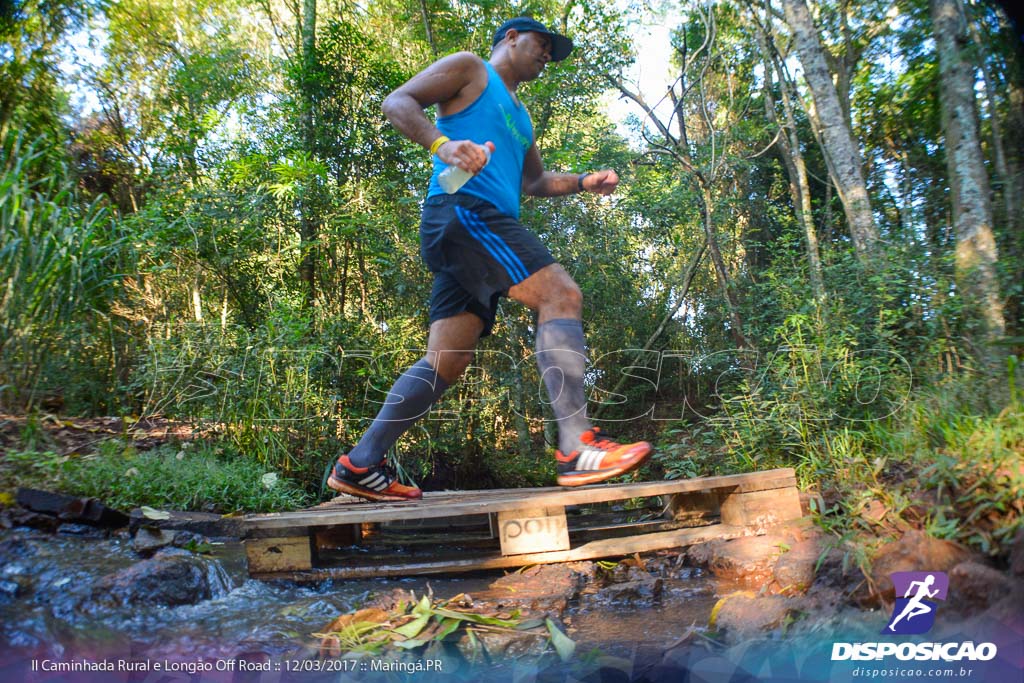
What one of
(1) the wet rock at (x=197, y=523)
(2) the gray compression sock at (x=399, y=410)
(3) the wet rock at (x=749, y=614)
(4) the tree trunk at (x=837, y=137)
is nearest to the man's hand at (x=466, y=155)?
(2) the gray compression sock at (x=399, y=410)

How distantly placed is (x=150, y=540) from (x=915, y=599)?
8.55ft

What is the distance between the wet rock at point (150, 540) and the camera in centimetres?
253

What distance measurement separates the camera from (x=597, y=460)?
2.30 meters

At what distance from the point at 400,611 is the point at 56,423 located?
3.60 meters

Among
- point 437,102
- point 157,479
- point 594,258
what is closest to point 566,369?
point 437,102

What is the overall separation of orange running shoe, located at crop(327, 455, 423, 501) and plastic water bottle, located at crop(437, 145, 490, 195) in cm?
105

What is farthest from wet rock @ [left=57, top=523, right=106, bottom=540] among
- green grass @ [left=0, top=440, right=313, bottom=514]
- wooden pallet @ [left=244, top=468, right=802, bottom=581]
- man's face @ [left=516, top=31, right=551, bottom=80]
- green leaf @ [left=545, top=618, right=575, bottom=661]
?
man's face @ [left=516, top=31, right=551, bottom=80]

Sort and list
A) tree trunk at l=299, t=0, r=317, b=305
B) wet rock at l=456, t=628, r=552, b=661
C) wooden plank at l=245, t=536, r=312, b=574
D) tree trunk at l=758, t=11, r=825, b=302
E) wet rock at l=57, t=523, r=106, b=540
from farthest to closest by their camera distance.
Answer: tree trunk at l=299, t=0, r=317, b=305, tree trunk at l=758, t=11, r=825, b=302, wet rock at l=57, t=523, r=106, b=540, wooden plank at l=245, t=536, r=312, b=574, wet rock at l=456, t=628, r=552, b=661

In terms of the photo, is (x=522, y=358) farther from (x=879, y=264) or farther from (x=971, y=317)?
(x=971, y=317)

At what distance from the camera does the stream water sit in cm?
176

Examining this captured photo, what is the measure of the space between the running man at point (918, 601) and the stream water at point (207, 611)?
0.48 metres

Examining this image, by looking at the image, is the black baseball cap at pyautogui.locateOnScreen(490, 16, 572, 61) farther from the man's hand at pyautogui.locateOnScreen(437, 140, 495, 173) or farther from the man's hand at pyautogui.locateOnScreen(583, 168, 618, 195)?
the man's hand at pyautogui.locateOnScreen(437, 140, 495, 173)

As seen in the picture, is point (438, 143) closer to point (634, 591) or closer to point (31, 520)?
point (634, 591)

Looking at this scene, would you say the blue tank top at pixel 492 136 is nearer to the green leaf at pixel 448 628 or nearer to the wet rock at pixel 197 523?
the green leaf at pixel 448 628
